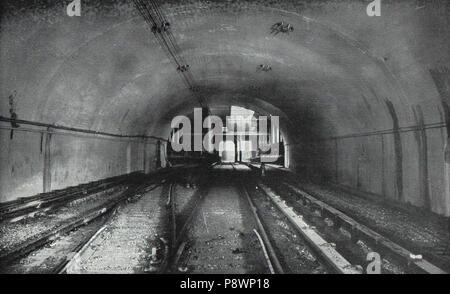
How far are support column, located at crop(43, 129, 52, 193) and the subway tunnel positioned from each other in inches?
1.9

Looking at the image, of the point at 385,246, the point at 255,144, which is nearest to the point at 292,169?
the point at 385,246

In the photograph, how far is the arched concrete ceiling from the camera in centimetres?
563

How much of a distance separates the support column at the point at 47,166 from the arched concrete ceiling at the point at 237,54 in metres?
0.65

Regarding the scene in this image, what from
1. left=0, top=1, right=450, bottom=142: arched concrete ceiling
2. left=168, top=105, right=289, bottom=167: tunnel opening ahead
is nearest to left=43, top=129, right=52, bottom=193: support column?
left=0, top=1, right=450, bottom=142: arched concrete ceiling

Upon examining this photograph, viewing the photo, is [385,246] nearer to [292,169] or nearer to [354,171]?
[354,171]

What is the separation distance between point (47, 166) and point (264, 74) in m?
7.57

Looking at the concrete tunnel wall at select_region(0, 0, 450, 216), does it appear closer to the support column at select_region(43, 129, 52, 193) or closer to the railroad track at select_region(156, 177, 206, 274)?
the support column at select_region(43, 129, 52, 193)

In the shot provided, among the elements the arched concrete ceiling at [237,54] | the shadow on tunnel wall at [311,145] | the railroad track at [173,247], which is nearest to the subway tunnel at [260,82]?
the arched concrete ceiling at [237,54]

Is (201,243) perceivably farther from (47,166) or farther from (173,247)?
(47,166)

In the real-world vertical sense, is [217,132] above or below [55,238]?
above

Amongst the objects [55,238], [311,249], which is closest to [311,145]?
[311,249]

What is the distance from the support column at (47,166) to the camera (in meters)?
8.53

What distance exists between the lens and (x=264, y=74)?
37.3 ft

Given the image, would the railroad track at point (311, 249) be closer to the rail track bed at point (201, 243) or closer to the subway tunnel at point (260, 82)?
the rail track bed at point (201, 243)
